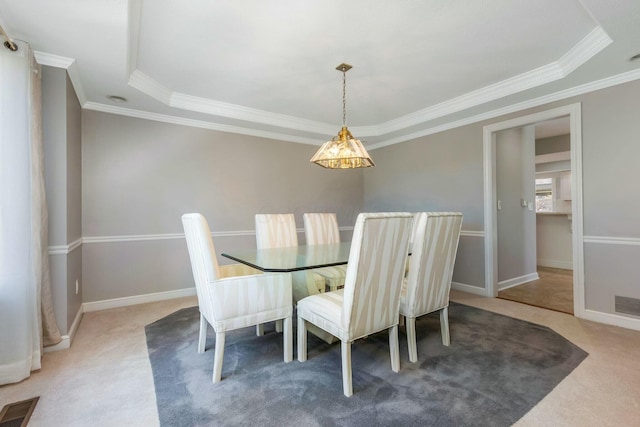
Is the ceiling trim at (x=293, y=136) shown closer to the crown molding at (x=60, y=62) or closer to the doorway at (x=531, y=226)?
the crown molding at (x=60, y=62)

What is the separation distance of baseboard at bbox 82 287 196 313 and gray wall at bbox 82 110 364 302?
0.05m

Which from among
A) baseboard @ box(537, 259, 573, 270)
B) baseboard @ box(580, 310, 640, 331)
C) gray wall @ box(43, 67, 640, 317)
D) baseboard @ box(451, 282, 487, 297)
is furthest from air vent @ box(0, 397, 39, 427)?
baseboard @ box(537, 259, 573, 270)

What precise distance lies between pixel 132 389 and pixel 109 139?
2678 mm

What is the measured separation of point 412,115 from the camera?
4.04m

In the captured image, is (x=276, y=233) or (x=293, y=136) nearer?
(x=276, y=233)

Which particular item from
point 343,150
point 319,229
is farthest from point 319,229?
point 343,150

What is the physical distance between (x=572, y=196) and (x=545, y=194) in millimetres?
4344

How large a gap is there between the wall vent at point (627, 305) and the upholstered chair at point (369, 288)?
91.7 inches

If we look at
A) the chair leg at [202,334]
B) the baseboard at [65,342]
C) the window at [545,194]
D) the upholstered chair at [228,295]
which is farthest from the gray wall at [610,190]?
the baseboard at [65,342]

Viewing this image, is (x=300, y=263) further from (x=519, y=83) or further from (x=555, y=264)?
(x=555, y=264)

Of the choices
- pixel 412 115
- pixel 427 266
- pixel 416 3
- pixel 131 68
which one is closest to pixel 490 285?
pixel 427 266

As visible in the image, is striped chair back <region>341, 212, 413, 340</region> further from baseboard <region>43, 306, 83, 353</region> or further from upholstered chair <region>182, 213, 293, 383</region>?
baseboard <region>43, 306, 83, 353</region>

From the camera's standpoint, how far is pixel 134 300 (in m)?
3.36

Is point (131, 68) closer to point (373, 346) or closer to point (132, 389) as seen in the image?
point (132, 389)
